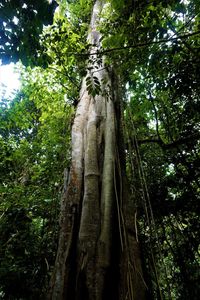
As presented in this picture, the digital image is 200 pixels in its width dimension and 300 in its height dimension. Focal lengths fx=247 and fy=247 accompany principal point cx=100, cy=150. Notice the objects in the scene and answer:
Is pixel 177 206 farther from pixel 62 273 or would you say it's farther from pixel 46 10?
pixel 46 10

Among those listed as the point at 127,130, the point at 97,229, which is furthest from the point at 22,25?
the point at 127,130

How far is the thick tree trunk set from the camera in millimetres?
1796

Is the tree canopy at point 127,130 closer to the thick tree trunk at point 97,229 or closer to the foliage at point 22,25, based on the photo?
the foliage at point 22,25

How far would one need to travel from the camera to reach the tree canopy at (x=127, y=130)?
7.36 feet

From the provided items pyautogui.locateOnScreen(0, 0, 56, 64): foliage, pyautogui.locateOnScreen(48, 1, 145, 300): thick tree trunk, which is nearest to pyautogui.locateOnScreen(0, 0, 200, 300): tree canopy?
pyautogui.locateOnScreen(0, 0, 56, 64): foliage

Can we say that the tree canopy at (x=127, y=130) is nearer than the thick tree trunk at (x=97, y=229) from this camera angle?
No

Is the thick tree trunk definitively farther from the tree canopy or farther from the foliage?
the foliage

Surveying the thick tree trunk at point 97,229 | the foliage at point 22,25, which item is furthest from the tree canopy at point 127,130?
the thick tree trunk at point 97,229

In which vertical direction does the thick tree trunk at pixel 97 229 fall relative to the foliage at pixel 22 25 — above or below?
below

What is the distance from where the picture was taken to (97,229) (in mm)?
2051

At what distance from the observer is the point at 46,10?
1.81 metres

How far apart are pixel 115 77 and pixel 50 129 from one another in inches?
81.1

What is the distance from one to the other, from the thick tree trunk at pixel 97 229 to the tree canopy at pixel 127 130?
19cm

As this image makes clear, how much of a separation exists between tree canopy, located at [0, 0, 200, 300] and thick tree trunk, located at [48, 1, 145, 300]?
19 cm
